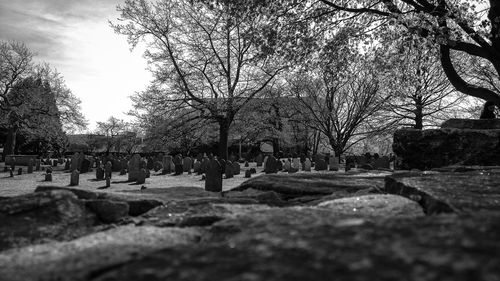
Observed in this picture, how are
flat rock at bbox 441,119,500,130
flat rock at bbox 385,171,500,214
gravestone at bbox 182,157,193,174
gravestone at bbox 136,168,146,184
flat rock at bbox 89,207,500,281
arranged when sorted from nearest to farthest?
flat rock at bbox 89,207,500,281 < flat rock at bbox 385,171,500,214 < flat rock at bbox 441,119,500,130 < gravestone at bbox 136,168,146,184 < gravestone at bbox 182,157,193,174

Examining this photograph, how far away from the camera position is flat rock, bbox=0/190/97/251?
1904mm

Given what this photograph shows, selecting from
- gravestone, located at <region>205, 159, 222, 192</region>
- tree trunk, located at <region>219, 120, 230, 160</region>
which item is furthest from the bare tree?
gravestone, located at <region>205, 159, 222, 192</region>

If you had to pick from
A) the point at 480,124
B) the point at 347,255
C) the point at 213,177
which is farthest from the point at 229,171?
the point at 347,255

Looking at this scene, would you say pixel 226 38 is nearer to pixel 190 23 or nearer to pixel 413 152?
pixel 190 23

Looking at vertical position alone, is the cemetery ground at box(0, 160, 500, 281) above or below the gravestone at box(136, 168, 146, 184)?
above

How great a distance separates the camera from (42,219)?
2.04 meters

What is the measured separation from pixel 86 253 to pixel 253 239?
0.63m

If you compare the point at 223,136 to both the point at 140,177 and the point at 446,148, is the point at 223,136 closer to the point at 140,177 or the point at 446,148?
the point at 140,177

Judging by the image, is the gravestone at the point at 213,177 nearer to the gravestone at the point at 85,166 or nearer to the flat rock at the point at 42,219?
the flat rock at the point at 42,219

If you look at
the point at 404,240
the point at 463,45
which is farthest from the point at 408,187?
the point at 463,45

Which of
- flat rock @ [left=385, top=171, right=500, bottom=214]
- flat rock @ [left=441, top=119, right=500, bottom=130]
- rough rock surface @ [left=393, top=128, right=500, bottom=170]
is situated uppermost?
flat rock @ [left=441, top=119, right=500, bottom=130]

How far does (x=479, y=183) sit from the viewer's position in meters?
2.70

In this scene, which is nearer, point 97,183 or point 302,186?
point 302,186

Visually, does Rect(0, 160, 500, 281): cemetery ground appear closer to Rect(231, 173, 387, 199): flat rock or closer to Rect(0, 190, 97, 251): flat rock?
Rect(0, 190, 97, 251): flat rock
